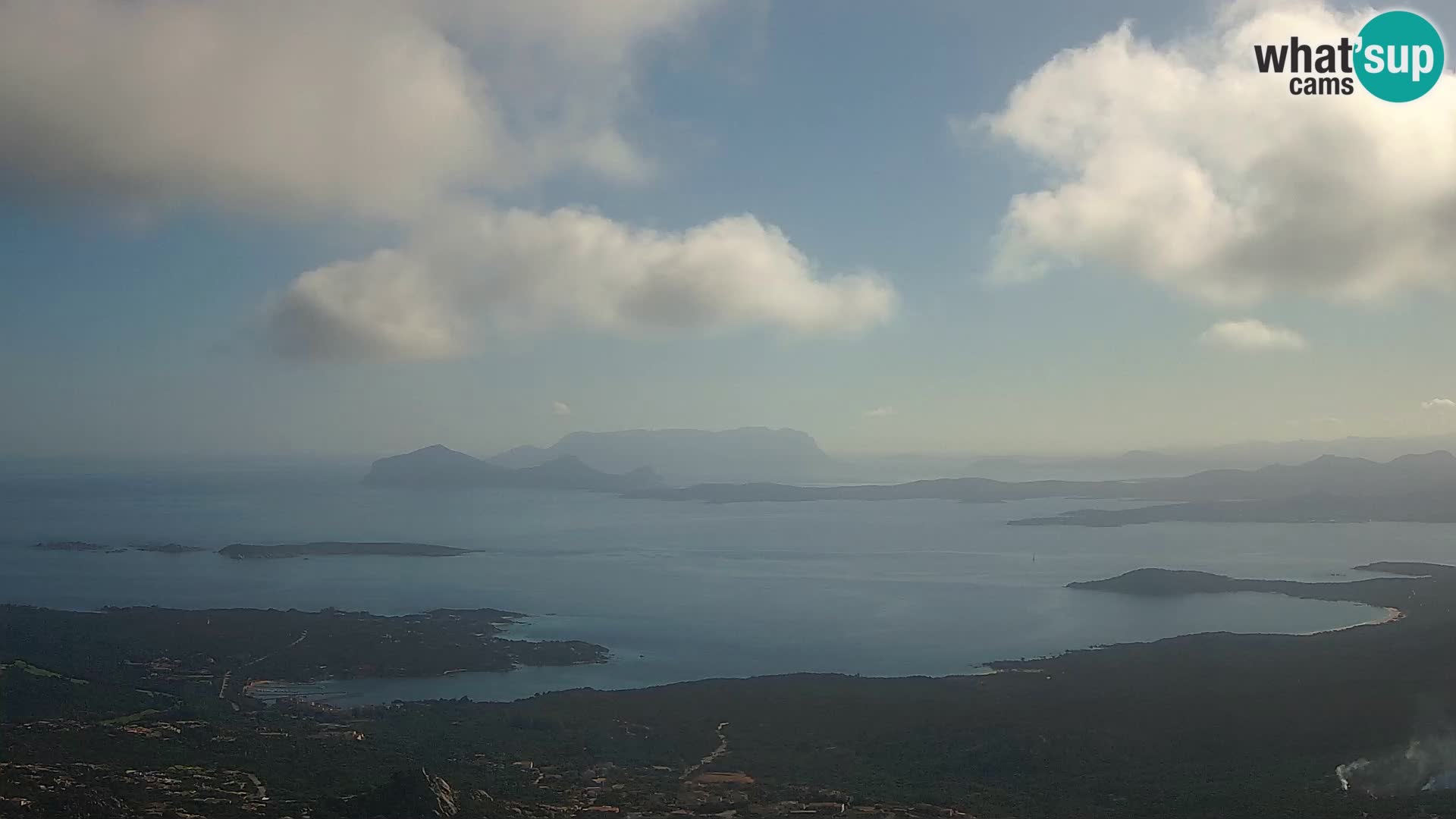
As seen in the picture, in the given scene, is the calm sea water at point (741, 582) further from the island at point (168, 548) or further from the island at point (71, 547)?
the island at point (168, 548)

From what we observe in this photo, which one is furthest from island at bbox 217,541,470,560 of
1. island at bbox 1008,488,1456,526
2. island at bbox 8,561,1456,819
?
island at bbox 1008,488,1456,526

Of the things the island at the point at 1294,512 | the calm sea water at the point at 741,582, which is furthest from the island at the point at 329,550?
the island at the point at 1294,512

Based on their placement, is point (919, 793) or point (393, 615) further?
point (393, 615)

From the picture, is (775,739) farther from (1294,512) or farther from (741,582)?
(1294,512)

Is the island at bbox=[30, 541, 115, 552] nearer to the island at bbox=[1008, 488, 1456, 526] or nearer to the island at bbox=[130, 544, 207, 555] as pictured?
the island at bbox=[130, 544, 207, 555]

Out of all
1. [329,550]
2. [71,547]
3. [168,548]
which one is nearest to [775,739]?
Answer: [329,550]

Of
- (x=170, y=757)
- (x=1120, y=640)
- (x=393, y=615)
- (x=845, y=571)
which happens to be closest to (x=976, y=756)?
(x=170, y=757)

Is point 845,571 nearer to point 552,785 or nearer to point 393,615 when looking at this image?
point 393,615
